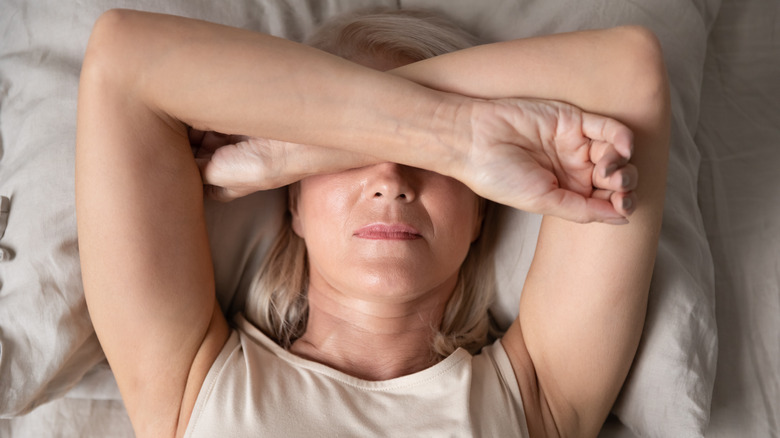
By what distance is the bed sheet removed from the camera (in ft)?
4.46

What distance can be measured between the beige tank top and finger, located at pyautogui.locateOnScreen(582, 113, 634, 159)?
511 millimetres

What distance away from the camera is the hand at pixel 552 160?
98cm

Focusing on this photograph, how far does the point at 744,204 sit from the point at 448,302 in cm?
71

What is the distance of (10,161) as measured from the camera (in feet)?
4.34

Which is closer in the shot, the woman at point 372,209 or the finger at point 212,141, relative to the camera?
the woman at point 372,209

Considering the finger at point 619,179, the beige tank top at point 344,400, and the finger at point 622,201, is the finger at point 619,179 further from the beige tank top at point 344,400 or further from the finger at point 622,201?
the beige tank top at point 344,400

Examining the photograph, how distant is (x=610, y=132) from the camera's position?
0.99 meters

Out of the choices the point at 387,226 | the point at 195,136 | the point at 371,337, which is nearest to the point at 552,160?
the point at 387,226

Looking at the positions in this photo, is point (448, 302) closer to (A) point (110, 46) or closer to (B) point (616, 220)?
(B) point (616, 220)

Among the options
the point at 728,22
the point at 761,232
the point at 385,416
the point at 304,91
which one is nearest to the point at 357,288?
the point at 385,416

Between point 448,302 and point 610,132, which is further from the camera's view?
point 448,302

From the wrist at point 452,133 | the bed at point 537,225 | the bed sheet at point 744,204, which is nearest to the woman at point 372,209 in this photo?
the wrist at point 452,133

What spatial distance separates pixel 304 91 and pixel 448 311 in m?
0.64

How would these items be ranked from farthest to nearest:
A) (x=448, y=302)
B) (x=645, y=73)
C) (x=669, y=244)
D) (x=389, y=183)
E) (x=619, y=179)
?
(x=448, y=302) < (x=669, y=244) < (x=389, y=183) < (x=645, y=73) < (x=619, y=179)
